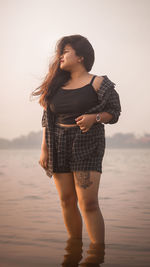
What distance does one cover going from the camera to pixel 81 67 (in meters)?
2.18

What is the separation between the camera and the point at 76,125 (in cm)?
207

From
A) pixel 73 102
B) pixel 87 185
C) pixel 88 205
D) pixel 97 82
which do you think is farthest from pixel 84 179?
pixel 97 82

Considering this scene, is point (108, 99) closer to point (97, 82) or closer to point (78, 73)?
point (97, 82)

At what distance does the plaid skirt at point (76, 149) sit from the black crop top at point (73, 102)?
67mm

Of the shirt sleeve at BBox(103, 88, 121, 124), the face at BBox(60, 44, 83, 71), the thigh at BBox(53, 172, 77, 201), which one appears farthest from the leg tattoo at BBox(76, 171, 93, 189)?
the face at BBox(60, 44, 83, 71)

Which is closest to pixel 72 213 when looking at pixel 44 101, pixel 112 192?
pixel 44 101

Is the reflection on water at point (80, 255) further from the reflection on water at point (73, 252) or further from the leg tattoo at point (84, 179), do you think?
the leg tattoo at point (84, 179)

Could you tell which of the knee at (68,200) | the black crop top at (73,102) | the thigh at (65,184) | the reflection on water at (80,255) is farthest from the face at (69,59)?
the reflection on water at (80,255)

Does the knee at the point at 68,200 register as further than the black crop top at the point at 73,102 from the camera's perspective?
Yes

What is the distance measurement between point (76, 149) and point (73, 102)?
256mm

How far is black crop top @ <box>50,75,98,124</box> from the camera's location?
6.68ft

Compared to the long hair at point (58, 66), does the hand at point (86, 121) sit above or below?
below

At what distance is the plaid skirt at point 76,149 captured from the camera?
6.64 feet

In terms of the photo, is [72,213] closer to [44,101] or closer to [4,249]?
[4,249]
